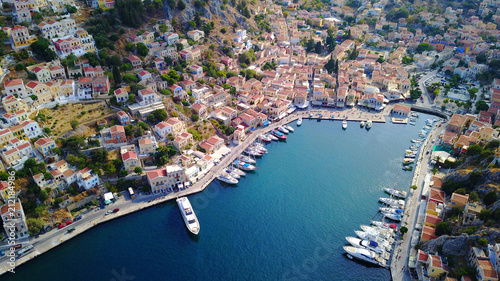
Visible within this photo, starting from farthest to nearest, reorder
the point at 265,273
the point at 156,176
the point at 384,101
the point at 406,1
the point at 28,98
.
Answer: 1. the point at 406,1
2. the point at 384,101
3. the point at 28,98
4. the point at 156,176
5. the point at 265,273

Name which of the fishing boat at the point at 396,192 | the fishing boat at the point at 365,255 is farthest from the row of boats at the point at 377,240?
the fishing boat at the point at 396,192

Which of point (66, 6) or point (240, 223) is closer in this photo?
point (240, 223)

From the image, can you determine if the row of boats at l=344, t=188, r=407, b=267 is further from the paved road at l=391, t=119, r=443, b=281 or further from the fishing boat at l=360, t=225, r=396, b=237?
the paved road at l=391, t=119, r=443, b=281

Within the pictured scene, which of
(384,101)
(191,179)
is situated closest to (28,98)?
(191,179)

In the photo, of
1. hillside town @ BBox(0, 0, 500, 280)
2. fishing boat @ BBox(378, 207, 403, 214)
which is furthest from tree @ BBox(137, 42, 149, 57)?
fishing boat @ BBox(378, 207, 403, 214)

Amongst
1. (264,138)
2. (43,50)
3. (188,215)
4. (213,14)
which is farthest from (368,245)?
(213,14)

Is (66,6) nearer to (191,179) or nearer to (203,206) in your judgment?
(191,179)

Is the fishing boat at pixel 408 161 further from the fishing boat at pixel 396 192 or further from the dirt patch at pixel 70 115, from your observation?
the dirt patch at pixel 70 115
